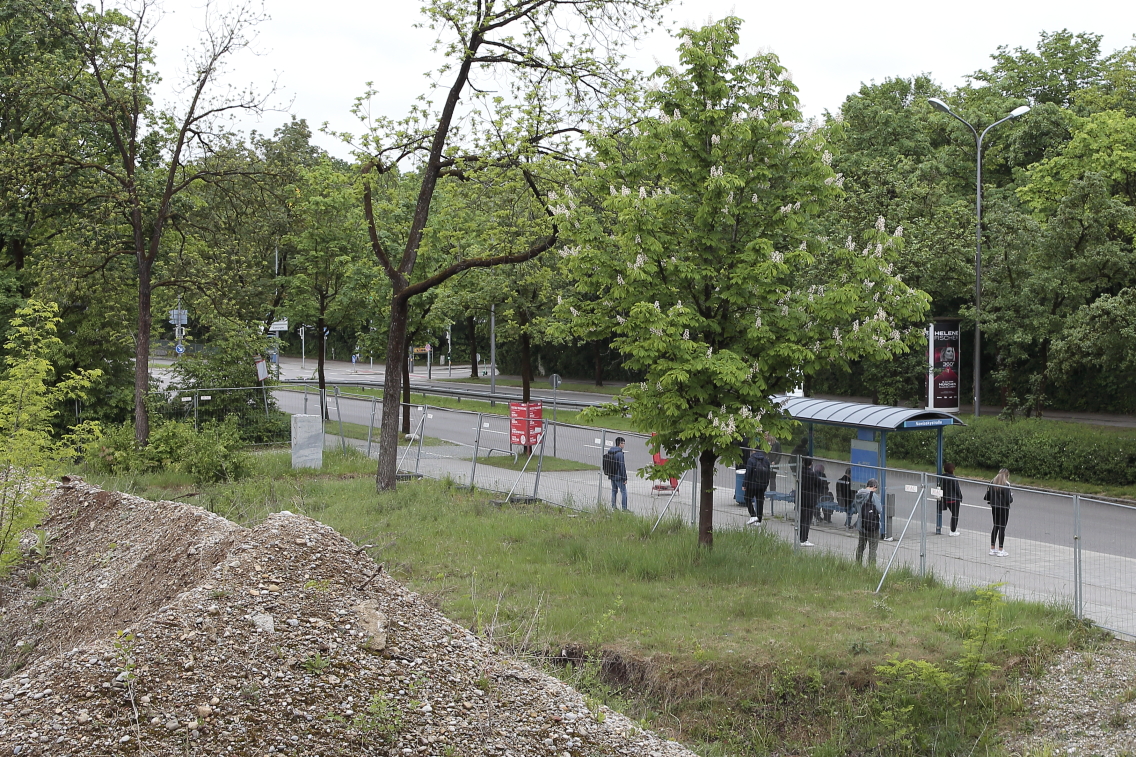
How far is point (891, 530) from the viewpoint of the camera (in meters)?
12.7

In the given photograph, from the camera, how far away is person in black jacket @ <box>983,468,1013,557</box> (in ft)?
40.2

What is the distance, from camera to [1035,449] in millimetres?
23453

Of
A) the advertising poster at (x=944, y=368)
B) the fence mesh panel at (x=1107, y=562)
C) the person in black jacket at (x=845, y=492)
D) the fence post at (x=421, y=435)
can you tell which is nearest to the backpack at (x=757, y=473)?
the person in black jacket at (x=845, y=492)

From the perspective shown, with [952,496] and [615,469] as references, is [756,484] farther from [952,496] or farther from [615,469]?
[615,469]

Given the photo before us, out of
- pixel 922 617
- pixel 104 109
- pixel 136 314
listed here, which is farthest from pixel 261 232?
pixel 922 617

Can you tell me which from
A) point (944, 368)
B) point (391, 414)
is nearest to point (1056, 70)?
point (944, 368)

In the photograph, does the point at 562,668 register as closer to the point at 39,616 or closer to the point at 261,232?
the point at 39,616

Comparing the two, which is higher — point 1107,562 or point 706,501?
point 706,501

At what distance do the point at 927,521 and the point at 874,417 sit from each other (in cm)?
435

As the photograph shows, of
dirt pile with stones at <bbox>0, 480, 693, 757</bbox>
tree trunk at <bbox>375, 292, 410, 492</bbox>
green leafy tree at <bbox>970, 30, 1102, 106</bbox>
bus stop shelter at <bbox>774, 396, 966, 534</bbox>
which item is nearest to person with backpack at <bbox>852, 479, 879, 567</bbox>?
bus stop shelter at <bbox>774, 396, 966, 534</bbox>

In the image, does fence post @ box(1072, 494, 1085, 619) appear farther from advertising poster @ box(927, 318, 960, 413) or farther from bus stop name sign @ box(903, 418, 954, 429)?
advertising poster @ box(927, 318, 960, 413)

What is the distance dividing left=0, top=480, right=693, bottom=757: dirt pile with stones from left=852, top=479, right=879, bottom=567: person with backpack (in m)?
6.19

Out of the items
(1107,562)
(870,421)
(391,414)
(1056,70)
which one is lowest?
(1107,562)

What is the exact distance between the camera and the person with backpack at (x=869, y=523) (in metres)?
12.5
